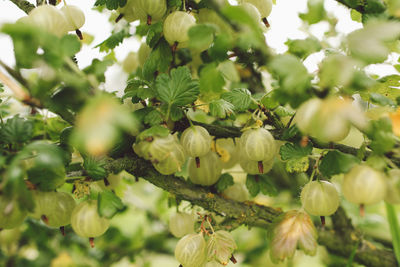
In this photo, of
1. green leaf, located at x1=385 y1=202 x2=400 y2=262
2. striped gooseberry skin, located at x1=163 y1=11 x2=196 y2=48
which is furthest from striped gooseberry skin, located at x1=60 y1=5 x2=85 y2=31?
green leaf, located at x1=385 y1=202 x2=400 y2=262

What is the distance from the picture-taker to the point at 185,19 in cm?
68

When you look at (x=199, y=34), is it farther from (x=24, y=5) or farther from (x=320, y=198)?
(x=24, y=5)

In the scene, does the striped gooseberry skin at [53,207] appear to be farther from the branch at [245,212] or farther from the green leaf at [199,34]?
the green leaf at [199,34]

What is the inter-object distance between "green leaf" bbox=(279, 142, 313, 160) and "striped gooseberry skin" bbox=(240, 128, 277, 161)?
0.11ft

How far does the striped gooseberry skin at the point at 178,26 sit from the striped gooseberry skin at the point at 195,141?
7.7 inches

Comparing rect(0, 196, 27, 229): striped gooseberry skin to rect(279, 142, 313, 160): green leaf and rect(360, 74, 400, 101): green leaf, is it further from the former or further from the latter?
rect(360, 74, 400, 101): green leaf

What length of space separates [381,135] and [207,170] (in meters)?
0.44

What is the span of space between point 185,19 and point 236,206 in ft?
1.60

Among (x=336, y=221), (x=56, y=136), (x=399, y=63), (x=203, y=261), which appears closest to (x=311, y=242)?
(x=203, y=261)

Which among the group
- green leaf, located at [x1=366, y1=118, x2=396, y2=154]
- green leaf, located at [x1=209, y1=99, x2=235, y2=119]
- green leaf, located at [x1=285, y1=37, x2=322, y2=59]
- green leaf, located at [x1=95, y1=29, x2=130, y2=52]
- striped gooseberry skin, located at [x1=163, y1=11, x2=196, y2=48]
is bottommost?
green leaf, located at [x1=209, y1=99, x2=235, y2=119]

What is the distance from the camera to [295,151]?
66 centimetres

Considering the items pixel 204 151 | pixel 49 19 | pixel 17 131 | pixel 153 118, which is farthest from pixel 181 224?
pixel 49 19

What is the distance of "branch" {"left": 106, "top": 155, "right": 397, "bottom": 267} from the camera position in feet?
2.53

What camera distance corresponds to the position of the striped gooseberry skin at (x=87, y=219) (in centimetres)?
65
